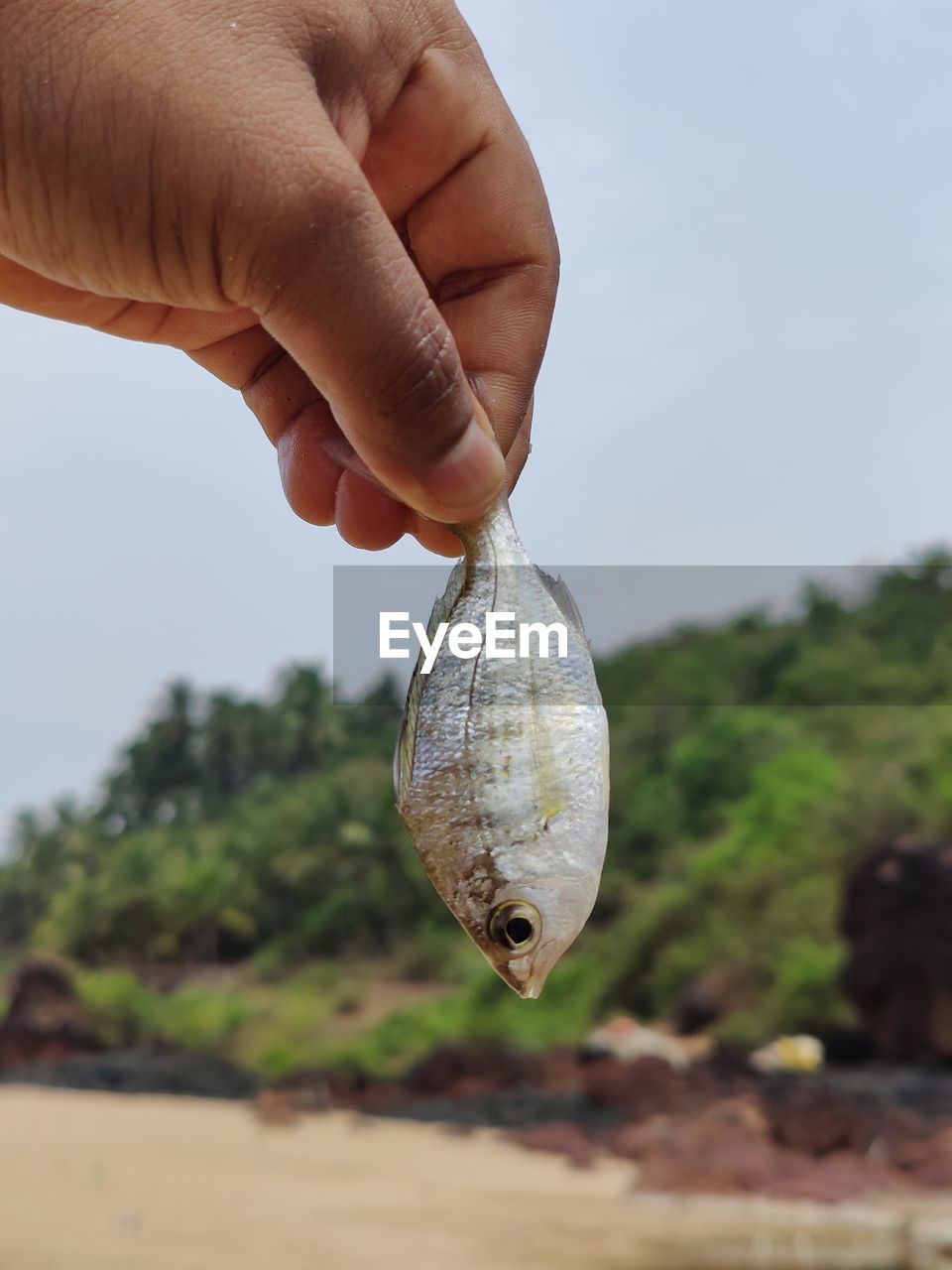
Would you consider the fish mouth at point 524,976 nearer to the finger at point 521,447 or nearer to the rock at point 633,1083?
the finger at point 521,447

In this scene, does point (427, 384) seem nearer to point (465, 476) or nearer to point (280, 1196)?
point (465, 476)

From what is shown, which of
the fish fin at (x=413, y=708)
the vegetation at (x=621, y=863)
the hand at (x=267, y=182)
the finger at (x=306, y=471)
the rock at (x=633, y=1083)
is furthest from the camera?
the vegetation at (x=621, y=863)

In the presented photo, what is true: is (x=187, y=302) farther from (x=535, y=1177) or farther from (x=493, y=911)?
(x=535, y=1177)

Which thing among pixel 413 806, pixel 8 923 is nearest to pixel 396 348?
pixel 413 806

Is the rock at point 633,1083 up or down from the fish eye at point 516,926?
down

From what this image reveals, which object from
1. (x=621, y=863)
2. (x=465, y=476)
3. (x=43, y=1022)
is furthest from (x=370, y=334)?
(x=43, y=1022)

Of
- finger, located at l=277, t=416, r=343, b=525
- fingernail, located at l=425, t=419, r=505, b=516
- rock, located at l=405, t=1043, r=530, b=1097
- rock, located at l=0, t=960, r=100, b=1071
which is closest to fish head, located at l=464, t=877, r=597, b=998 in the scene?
fingernail, located at l=425, t=419, r=505, b=516

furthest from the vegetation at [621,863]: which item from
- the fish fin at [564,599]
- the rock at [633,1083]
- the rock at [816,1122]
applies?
the fish fin at [564,599]

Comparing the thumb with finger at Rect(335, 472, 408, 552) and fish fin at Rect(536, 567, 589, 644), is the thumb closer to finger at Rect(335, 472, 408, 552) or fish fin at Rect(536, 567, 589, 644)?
fish fin at Rect(536, 567, 589, 644)
